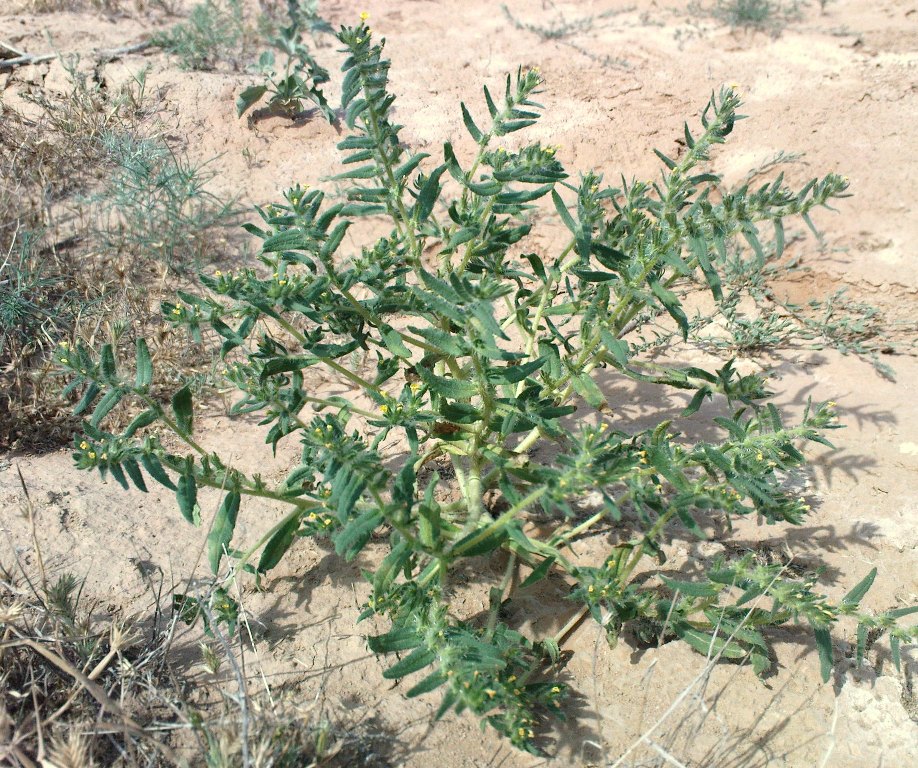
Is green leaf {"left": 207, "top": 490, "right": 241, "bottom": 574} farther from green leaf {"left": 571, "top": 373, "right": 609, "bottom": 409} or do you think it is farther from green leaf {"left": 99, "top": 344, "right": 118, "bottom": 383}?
green leaf {"left": 571, "top": 373, "right": 609, "bottom": 409}

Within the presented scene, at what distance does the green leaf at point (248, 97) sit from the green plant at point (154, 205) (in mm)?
600

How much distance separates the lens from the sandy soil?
91.7 inches

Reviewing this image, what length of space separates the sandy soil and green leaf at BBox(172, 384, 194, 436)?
636 millimetres

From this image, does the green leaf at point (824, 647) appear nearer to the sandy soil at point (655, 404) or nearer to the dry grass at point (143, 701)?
the sandy soil at point (655, 404)

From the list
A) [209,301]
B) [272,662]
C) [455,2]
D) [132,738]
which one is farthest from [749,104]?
[132,738]

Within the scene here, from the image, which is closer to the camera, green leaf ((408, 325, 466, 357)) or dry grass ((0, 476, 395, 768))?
dry grass ((0, 476, 395, 768))

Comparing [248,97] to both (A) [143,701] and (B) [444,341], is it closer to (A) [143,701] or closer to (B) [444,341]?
(B) [444,341]

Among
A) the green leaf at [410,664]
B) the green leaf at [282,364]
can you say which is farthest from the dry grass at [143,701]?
the green leaf at [282,364]

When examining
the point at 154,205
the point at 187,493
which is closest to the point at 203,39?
the point at 154,205

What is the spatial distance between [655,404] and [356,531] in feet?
6.75

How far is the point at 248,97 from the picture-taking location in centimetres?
527

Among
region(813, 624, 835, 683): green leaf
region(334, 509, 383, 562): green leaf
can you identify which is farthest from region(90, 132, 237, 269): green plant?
region(813, 624, 835, 683): green leaf

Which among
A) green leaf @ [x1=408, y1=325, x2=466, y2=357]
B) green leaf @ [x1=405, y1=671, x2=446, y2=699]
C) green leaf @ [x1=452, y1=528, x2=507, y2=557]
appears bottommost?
green leaf @ [x1=405, y1=671, x2=446, y2=699]

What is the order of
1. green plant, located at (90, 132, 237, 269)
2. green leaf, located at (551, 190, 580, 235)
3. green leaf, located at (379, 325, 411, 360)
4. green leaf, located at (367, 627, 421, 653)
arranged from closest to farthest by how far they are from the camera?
green leaf, located at (367, 627, 421, 653), green leaf, located at (379, 325, 411, 360), green leaf, located at (551, 190, 580, 235), green plant, located at (90, 132, 237, 269)
